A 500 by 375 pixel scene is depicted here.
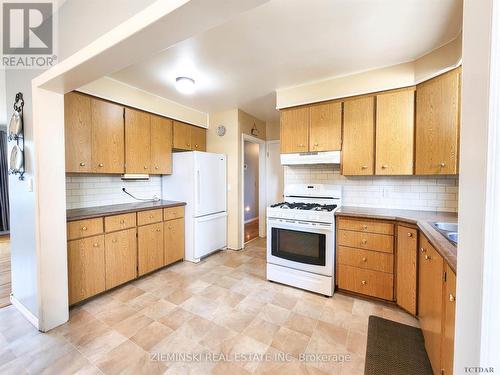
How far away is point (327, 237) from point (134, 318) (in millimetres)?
2013

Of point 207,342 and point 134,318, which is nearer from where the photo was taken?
point 207,342

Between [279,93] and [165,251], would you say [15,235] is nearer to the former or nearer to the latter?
[165,251]

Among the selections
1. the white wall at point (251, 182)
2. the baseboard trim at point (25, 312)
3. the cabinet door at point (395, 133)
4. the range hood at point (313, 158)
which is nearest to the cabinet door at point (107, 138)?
the baseboard trim at point (25, 312)

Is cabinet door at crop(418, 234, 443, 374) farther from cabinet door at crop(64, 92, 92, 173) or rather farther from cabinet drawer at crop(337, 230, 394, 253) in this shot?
cabinet door at crop(64, 92, 92, 173)

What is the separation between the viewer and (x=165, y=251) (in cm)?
312

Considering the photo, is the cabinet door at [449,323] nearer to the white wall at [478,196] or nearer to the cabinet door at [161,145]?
the white wall at [478,196]

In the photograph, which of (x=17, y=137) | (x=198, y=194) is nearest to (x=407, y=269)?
(x=198, y=194)

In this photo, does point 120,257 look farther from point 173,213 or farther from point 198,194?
point 198,194

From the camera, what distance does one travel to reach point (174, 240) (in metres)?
3.26

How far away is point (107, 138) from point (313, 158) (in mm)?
2475

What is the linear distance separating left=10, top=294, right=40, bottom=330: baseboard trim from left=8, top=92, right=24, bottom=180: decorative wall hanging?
1212mm

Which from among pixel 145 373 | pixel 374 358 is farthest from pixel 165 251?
pixel 374 358

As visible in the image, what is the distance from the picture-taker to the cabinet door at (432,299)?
1.29m

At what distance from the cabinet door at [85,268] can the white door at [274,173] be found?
3.05 metres
